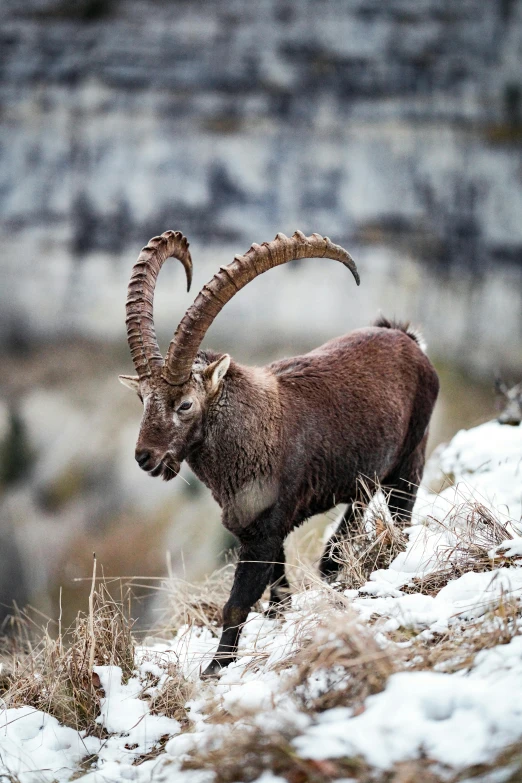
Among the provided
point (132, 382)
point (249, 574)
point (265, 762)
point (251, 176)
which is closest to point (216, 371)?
point (132, 382)

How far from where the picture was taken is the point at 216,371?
4766 millimetres

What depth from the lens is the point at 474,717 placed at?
2.70 metres

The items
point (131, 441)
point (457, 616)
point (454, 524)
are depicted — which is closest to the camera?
point (457, 616)

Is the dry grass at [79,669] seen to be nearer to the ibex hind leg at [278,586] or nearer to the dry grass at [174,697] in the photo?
the dry grass at [174,697]

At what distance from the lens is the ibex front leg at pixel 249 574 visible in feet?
15.3

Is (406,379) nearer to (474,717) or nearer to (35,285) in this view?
(474,717)

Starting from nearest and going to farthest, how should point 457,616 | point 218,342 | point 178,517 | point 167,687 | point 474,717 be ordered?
point 474,717
point 457,616
point 167,687
point 178,517
point 218,342

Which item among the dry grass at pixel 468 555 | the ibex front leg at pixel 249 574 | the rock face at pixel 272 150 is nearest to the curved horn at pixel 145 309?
the ibex front leg at pixel 249 574

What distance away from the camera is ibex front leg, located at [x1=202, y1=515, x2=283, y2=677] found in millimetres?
4652

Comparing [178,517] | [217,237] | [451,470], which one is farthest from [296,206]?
[451,470]

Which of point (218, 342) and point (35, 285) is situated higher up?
point (35, 285)

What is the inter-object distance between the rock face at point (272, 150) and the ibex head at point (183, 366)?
113ft

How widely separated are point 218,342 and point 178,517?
32.4 feet

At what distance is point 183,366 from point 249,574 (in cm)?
147
